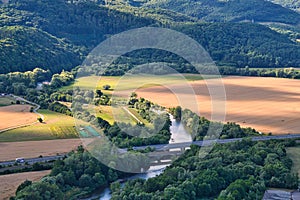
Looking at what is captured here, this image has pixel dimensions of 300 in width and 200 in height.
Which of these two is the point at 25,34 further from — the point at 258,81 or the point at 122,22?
the point at 258,81

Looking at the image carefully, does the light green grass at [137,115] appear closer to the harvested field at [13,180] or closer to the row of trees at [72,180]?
the row of trees at [72,180]

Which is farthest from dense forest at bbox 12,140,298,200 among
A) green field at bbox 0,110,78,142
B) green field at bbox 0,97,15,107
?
green field at bbox 0,97,15,107

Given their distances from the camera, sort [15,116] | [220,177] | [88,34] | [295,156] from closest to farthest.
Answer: [220,177]
[295,156]
[15,116]
[88,34]

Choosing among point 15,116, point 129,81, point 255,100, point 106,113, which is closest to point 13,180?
point 15,116

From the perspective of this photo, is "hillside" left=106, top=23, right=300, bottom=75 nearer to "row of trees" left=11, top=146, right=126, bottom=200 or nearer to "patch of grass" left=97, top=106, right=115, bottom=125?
"patch of grass" left=97, top=106, right=115, bottom=125

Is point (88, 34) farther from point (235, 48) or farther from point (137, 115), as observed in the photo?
point (137, 115)

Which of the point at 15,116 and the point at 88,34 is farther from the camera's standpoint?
the point at 88,34
